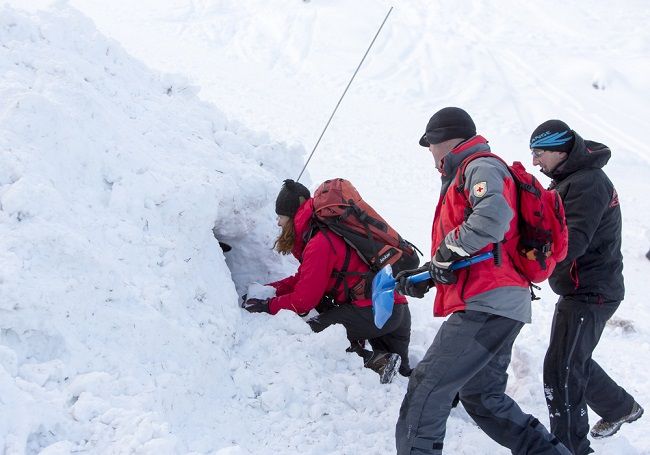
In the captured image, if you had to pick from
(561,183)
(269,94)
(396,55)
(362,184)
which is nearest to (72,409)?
(561,183)

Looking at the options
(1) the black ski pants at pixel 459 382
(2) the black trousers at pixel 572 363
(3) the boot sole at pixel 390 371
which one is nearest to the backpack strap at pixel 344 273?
(3) the boot sole at pixel 390 371

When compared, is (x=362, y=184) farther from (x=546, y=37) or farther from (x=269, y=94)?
(x=546, y=37)

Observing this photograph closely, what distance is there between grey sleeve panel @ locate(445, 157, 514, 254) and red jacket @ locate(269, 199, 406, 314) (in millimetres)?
1629

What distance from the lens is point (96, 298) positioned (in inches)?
144

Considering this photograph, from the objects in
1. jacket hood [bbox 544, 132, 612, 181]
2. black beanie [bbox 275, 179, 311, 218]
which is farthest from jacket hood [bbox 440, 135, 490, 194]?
black beanie [bbox 275, 179, 311, 218]

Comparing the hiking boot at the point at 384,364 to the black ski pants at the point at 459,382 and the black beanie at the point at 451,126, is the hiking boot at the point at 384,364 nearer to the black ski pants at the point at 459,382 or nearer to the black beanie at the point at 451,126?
the black ski pants at the point at 459,382

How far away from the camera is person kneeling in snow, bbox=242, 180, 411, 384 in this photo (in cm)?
490

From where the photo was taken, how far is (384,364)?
4793mm

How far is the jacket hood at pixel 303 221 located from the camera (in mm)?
5008

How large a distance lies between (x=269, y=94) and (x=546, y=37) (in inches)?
384

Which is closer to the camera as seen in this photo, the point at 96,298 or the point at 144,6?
the point at 96,298

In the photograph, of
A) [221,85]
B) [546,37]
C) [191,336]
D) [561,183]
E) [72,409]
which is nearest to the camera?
[72,409]

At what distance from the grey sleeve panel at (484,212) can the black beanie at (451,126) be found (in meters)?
0.35

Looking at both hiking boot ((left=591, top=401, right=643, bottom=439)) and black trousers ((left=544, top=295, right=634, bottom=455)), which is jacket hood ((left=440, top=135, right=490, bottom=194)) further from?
hiking boot ((left=591, top=401, right=643, bottom=439))
